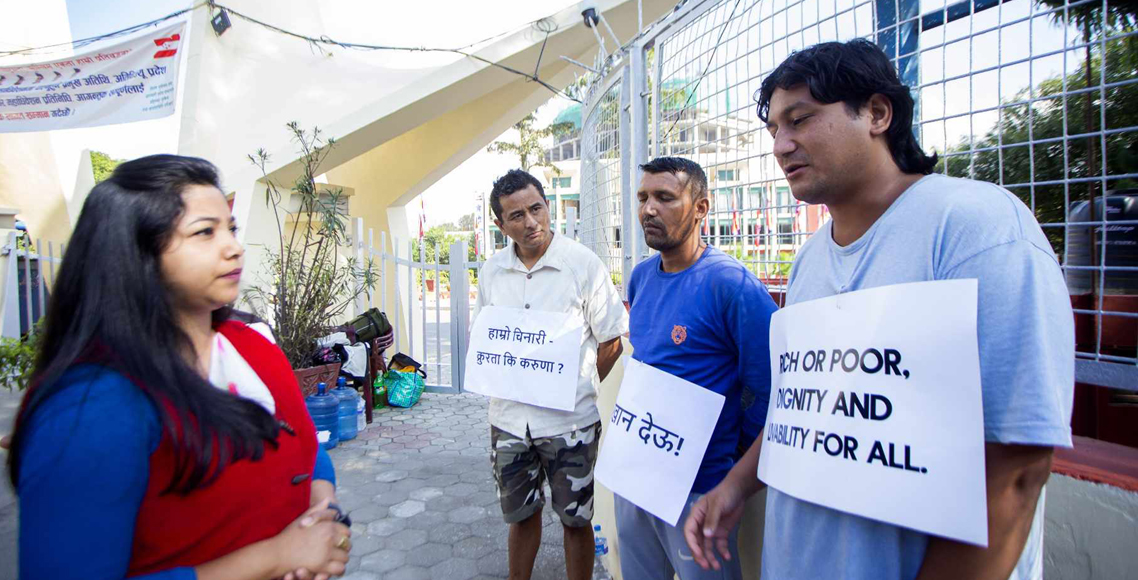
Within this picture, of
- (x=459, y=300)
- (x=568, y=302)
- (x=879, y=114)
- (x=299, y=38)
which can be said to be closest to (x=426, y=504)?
(x=568, y=302)

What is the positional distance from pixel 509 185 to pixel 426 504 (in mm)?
2263

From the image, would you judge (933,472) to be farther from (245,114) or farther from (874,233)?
(245,114)

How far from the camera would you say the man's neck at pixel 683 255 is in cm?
198

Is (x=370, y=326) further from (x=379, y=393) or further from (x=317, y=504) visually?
(x=317, y=504)

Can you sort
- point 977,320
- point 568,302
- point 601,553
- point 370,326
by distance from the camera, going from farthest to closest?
point 370,326 < point 601,553 < point 568,302 < point 977,320

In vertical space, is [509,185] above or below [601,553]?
above

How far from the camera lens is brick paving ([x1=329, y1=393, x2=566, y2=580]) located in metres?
3.12

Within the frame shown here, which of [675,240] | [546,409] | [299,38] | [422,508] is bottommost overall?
[422,508]

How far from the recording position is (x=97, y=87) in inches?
301

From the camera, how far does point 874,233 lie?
3.62ft

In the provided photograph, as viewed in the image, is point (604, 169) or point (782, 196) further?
point (604, 169)

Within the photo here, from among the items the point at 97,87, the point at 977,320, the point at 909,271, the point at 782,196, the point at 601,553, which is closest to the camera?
the point at 977,320

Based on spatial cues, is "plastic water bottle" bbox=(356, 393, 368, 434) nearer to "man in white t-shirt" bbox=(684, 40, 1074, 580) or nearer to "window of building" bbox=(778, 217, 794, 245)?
"window of building" bbox=(778, 217, 794, 245)

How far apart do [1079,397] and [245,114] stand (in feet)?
28.5
